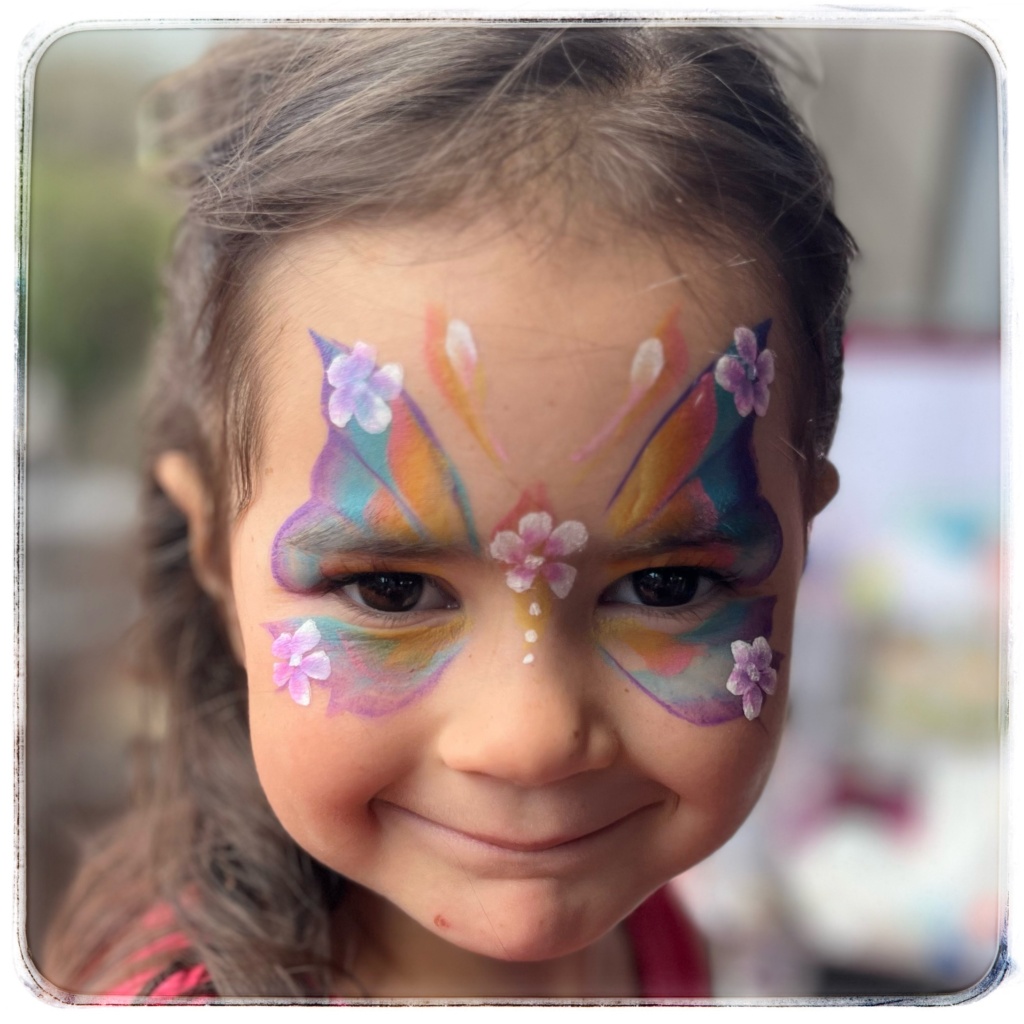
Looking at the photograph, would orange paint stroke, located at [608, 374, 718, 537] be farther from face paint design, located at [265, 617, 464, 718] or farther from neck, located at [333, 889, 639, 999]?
neck, located at [333, 889, 639, 999]

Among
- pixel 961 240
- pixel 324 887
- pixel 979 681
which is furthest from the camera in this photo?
pixel 961 240

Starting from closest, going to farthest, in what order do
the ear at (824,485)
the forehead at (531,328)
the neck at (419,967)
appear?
the forehead at (531,328) < the ear at (824,485) < the neck at (419,967)

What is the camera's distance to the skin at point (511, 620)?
0.65 m

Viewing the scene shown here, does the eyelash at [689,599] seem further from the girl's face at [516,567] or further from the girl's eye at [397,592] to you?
the girl's eye at [397,592]

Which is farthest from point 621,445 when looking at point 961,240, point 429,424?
point 961,240

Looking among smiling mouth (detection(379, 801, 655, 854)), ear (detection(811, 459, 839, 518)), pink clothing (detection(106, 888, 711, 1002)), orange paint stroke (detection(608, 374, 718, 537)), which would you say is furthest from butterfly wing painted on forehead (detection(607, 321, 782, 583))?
pink clothing (detection(106, 888, 711, 1002))

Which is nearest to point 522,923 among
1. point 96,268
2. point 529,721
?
point 529,721

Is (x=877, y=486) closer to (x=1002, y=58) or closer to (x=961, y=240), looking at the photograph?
(x=961, y=240)

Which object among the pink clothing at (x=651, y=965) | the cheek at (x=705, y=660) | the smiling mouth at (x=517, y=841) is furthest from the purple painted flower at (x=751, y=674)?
the pink clothing at (x=651, y=965)

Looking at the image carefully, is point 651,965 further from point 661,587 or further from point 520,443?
point 520,443

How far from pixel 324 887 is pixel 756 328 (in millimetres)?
679

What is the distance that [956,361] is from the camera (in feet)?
5.56

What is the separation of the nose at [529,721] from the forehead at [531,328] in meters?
0.10

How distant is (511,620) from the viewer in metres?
0.67
